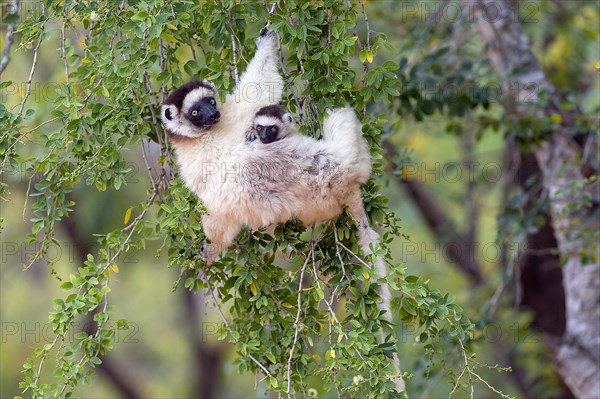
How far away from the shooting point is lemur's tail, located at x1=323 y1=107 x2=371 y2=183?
3371mm

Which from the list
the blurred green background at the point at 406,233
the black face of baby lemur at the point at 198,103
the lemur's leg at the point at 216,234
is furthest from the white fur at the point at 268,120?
the blurred green background at the point at 406,233

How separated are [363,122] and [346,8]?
521 mm

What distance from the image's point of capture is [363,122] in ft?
11.5

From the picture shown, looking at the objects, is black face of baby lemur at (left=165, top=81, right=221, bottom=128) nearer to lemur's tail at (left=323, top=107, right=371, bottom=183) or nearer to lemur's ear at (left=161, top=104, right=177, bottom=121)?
lemur's ear at (left=161, top=104, right=177, bottom=121)

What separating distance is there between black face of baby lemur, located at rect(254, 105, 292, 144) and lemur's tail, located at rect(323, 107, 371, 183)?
31 centimetres

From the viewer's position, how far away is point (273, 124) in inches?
145

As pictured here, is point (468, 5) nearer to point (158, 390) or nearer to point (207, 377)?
point (207, 377)

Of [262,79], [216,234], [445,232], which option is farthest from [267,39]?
[445,232]

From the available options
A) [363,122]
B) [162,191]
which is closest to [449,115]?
[363,122]

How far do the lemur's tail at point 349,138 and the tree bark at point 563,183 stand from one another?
198cm

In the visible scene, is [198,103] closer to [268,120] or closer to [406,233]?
[268,120]

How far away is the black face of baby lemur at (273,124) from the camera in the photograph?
3684 millimetres

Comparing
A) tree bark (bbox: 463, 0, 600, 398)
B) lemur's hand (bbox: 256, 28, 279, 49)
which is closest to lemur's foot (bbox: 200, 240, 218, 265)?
lemur's hand (bbox: 256, 28, 279, 49)

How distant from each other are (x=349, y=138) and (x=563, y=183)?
2.55 meters
